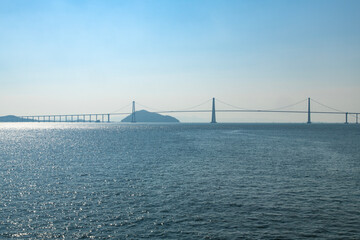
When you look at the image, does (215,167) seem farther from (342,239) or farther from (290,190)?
(342,239)

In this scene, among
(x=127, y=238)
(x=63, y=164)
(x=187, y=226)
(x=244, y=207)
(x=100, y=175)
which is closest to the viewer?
(x=127, y=238)

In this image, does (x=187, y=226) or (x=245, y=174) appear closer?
(x=187, y=226)

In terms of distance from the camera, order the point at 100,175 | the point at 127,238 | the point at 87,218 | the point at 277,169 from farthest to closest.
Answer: the point at 277,169 → the point at 100,175 → the point at 87,218 → the point at 127,238

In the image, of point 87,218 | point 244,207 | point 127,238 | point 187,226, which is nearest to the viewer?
point 127,238

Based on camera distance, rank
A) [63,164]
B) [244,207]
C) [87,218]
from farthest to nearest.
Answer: [63,164]
[244,207]
[87,218]

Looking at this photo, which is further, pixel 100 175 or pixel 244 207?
pixel 100 175

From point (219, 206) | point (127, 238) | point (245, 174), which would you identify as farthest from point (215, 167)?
Result: point (127, 238)

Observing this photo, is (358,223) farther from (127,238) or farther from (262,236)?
(127,238)

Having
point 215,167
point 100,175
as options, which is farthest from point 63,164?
point 215,167
